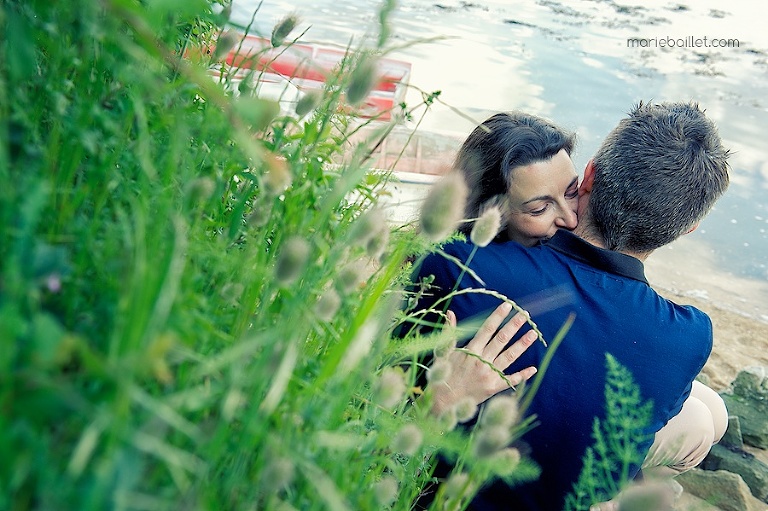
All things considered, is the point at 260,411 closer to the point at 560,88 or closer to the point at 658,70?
the point at 560,88

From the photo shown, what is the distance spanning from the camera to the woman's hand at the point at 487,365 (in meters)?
1.90

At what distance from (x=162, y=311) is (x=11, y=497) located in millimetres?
188

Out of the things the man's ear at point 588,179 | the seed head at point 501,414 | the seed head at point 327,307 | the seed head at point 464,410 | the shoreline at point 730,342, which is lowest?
the shoreline at point 730,342

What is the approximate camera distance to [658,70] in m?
14.0

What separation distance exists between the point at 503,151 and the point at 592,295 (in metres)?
1.11

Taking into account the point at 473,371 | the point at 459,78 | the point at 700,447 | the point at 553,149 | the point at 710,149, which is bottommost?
the point at 459,78

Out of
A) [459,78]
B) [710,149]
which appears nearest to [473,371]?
[710,149]

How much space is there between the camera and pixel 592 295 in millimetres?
2082

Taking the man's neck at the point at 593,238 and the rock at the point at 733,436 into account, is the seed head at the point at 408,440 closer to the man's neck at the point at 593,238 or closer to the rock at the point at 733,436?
the man's neck at the point at 593,238

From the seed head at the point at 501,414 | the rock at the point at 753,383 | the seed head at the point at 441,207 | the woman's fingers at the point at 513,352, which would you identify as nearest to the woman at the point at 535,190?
the woman's fingers at the point at 513,352

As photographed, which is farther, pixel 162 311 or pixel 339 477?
pixel 339 477

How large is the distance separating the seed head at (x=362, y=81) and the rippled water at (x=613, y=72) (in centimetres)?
578

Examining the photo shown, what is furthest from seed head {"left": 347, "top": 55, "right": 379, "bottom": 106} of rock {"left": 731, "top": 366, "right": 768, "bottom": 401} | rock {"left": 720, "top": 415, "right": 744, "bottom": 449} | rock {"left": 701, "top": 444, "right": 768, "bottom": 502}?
rock {"left": 731, "top": 366, "right": 768, "bottom": 401}

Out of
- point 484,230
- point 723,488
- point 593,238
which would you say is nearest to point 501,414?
point 484,230
